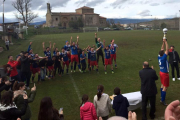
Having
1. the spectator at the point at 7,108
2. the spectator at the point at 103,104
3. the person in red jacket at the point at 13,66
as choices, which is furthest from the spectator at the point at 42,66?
the spectator at the point at 7,108

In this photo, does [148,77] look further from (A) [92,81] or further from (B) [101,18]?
(B) [101,18]

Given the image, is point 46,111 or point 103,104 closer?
point 46,111

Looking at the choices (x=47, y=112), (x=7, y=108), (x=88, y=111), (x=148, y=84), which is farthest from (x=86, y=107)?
(x=148, y=84)

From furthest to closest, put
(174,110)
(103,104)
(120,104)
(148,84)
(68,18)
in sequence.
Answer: (68,18), (148,84), (103,104), (120,104), (174,110)

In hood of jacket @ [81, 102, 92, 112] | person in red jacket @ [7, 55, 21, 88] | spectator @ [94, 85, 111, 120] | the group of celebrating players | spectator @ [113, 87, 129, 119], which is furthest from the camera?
the group of celebrating players

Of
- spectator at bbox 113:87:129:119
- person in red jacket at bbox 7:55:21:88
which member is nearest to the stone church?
person in red jacket at bbox 7:55:21:88

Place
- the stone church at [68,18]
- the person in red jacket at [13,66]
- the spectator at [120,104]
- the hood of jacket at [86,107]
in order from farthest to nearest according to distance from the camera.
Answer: the stone church at [68,18]
the person in red jacket at [13,66]
the spectator at [120,104]
the hood of jacket at [86,107]

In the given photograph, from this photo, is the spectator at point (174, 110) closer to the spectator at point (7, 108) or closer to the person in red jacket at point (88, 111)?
the person in red jacket at point (88, 111)

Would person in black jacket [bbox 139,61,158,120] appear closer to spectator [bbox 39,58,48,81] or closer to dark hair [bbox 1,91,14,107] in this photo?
dark hair [bbox 1,91,14,107]

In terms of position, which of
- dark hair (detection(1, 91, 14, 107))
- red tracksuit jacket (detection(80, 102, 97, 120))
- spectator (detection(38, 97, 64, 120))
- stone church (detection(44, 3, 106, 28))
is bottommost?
red tracksuit jacket (detection(80, 102, 97, 120))

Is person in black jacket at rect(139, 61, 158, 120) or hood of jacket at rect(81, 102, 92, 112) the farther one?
person in black jacket at rect(139, 61, 158, 120)

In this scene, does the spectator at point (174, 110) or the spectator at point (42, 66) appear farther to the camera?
the spectator at point (42, 66)

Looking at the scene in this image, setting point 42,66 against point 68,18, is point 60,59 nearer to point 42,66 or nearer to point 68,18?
point 42,66

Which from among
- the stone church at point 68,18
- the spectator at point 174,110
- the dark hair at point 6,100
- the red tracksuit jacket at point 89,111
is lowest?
the red tracksuit jacket at point 89,111
